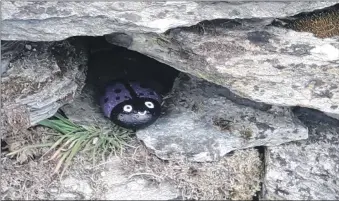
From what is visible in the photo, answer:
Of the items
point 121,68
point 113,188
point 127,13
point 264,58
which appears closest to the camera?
point 127,13

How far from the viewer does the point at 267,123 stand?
10.6ft

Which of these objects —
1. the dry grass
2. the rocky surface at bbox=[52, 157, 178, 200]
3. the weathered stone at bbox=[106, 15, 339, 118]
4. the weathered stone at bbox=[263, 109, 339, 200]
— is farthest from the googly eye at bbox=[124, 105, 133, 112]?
the weathered stone at bbox=[263, 109, 339, 200]

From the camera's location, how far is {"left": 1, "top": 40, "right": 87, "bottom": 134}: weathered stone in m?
2.95

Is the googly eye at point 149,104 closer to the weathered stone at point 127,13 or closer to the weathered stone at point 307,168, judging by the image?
the weathered stone at point 127,13

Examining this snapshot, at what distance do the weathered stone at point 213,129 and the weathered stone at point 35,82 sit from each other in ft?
1.67

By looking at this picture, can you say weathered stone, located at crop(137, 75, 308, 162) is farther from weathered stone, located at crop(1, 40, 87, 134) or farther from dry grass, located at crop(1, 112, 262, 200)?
weathered stone, located at crop(1, 40, 87, 134)

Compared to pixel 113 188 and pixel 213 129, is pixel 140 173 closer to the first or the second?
pixel 113 188

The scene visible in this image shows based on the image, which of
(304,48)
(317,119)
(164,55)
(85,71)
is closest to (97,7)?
(164,55)

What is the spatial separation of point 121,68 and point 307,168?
1.32 meters

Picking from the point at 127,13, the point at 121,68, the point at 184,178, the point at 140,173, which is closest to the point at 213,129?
the point at 184,178

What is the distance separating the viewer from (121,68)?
3.65 m

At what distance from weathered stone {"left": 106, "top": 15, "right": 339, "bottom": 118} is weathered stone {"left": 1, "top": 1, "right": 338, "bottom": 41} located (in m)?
0.16

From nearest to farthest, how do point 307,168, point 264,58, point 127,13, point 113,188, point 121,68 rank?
point 127,13, point 264,58, point 113,188, point 307,168, point 121,68

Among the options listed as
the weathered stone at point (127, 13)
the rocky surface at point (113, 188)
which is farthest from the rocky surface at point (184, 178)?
the weathered stone at point (127, 13)
